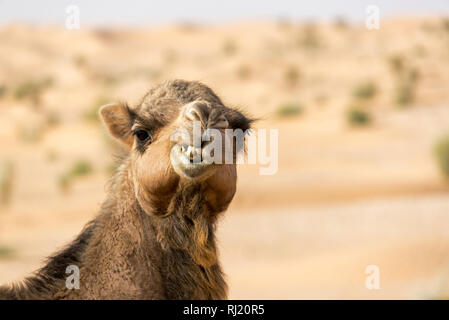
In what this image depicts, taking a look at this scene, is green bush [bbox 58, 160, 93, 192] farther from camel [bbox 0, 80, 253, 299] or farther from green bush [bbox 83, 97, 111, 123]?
camel [bbox 0, 80, 253, 299]

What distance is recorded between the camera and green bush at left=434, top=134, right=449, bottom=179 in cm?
2411

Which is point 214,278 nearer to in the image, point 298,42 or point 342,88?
point 342,88

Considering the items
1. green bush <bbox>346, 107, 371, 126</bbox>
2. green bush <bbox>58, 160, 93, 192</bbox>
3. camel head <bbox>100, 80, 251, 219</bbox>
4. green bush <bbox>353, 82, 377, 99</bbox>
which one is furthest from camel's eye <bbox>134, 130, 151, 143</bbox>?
green bush <bbox>353, 82, 377, 99</bbox>

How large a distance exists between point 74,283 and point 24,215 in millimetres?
21003

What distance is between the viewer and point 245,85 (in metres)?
52.7

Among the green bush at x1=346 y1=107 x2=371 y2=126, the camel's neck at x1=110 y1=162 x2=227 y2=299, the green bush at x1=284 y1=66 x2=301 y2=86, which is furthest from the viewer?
the green bush at x1=284 y1=66 x2=301 y2=86

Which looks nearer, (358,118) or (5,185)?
(5,185)

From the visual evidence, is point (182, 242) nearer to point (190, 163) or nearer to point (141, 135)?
point (190, 163)

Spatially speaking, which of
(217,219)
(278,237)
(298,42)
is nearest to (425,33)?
(298,42)

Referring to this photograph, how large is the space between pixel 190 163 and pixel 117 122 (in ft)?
4.33

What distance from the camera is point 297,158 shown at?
2911cm

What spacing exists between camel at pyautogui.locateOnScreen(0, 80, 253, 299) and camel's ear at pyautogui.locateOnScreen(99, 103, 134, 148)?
40cm

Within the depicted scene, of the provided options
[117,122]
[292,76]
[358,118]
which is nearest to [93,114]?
[358,118]

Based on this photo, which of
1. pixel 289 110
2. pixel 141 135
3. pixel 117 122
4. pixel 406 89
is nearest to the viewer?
pixel 141 135
